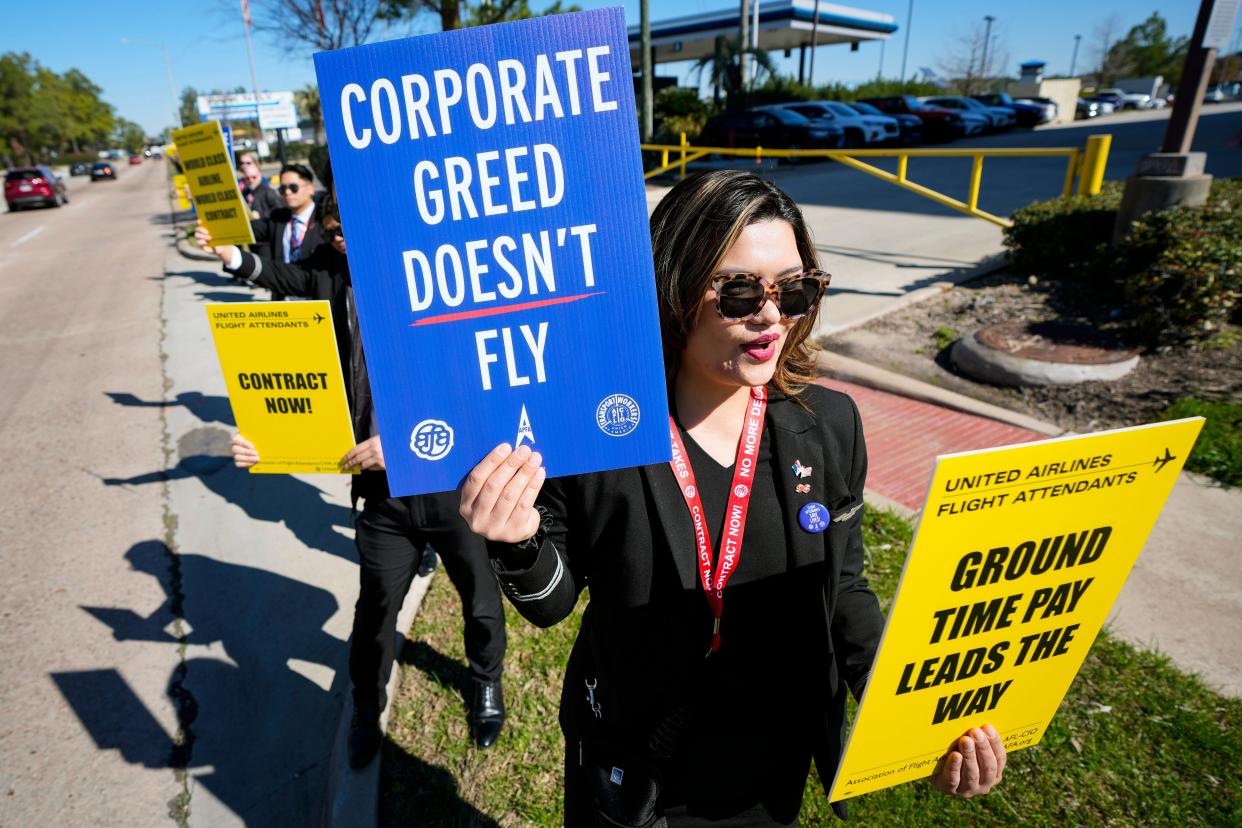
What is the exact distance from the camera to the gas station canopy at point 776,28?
3728 centimetres

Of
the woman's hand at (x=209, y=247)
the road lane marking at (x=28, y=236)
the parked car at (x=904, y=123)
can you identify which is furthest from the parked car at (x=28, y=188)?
the parked car at (x=904, y=123)

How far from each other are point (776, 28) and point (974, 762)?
1670 inches

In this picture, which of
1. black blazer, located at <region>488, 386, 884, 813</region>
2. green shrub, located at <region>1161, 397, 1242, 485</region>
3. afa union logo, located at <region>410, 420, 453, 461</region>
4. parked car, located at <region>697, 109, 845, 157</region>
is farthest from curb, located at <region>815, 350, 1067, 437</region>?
parked car, located at <region>697, 109, 845, 157</region>

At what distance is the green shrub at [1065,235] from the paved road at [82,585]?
28.8 ft

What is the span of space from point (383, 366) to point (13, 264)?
817 inches

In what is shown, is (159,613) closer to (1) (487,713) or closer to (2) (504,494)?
(1) (487,713)

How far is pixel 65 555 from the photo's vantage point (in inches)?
190

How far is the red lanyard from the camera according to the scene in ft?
5.08

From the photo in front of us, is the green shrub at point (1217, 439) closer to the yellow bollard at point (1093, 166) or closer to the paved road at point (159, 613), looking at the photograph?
the yellow bollard at point (1093, 166)

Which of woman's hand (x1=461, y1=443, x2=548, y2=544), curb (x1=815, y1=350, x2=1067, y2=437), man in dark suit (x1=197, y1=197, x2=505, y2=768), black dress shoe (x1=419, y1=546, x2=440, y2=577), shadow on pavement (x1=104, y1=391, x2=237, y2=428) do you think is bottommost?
shadow on pavement (x1=104, y1=391, x2=237, y2=428)

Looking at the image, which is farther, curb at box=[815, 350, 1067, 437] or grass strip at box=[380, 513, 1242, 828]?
curb at box=[815, 350, 1067, 437]

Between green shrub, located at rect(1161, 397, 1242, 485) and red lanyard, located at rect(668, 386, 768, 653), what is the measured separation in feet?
14.6

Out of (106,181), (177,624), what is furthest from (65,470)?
(106,181)

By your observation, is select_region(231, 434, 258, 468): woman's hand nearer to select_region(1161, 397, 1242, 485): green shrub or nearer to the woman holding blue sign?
the woman holding blue sign
